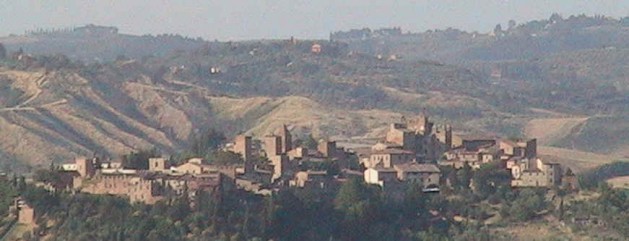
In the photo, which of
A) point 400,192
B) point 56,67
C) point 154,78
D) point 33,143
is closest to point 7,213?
point 400,192

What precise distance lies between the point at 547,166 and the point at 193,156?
12699 millimetres

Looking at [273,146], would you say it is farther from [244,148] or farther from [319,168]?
[319,168]

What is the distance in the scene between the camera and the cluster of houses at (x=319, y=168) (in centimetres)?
6512

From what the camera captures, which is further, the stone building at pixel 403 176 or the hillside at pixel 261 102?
the hillside at pixel 261 102

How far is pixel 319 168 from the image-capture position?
69.0m

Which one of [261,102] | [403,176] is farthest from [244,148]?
[261,102]

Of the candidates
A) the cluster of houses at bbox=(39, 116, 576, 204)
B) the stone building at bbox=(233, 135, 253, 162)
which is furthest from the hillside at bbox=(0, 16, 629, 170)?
the stone building at bbox=(233, 135, 253, 162)

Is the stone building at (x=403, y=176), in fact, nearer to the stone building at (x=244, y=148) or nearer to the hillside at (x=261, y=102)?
the stone building at (x=244, y=148)

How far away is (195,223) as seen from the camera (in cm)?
6228

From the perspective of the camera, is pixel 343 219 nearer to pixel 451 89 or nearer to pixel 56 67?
pixel 56 67

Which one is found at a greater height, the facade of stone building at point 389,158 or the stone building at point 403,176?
the facade of stone building at point 389,158

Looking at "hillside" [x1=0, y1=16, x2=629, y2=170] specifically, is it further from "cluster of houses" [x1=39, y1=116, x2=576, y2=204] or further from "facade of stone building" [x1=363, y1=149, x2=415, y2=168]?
"facade of stone building" [x1=363, y1=149, x2=415, y2=168]

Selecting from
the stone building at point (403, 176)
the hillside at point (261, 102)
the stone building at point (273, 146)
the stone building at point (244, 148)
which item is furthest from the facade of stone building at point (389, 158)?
the hillside at point (261, 102)

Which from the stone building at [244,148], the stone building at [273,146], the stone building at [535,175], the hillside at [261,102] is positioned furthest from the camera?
the hillside at [261,102]
